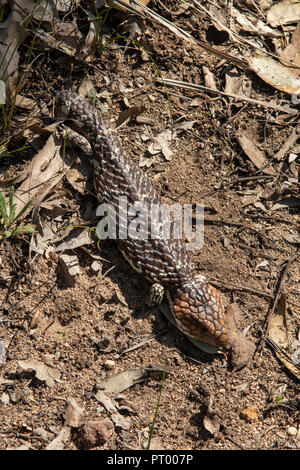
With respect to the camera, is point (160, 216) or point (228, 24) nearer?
point (160, 216)

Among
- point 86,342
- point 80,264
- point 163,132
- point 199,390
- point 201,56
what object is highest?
point 201,56

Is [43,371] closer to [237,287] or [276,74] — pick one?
[237,287]

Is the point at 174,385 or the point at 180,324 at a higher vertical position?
the point at 180,324

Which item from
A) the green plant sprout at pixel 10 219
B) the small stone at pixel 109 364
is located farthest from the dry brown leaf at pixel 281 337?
the green plant sprout at pixel 10 219

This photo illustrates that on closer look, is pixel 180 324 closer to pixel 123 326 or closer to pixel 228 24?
pixel 123 326

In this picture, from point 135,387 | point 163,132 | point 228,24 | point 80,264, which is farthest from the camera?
point 228,24

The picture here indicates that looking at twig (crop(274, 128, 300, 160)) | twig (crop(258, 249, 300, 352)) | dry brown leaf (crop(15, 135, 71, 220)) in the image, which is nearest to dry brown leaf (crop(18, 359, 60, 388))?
dry brown leaf (crop(15, 135, 71, 220))

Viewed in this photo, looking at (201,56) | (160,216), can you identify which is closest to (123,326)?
(160,216)
